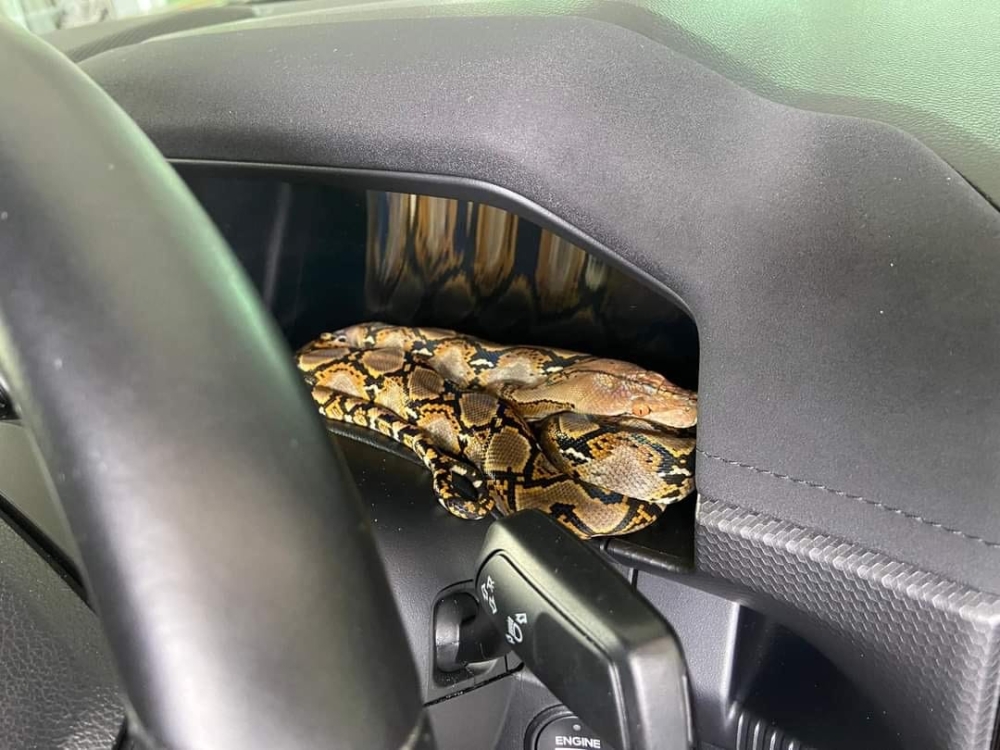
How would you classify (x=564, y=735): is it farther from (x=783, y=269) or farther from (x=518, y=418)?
(x=783, y=269)

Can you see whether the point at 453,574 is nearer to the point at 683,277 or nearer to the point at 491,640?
the point at 491,640

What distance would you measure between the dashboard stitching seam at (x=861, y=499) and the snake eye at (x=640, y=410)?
41cm

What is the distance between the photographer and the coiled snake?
3.55ft

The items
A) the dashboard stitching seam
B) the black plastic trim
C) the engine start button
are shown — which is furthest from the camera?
the engine start button

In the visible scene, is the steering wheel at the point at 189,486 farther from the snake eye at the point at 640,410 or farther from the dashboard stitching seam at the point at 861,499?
the snake eye at the point at 640,410

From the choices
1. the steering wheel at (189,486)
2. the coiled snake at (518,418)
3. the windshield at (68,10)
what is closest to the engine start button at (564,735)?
the coiled snake at (518,418)

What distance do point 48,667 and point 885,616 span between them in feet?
2.28

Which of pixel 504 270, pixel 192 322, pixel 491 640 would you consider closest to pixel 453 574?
pixel 491 640

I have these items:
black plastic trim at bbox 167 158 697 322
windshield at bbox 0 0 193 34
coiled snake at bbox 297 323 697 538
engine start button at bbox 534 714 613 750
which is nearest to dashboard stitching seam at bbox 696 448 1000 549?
black plastic trim at bbox 167 158 697 322

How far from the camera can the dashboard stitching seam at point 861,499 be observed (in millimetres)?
605

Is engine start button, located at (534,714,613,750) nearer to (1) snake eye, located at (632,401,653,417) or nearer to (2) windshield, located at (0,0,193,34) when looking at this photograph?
(1) snake eye, located at (632,401,653,417)

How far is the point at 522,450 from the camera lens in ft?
4.01

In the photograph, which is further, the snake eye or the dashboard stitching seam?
the snake eye

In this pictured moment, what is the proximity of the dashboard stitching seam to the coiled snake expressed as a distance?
32 centimetres
